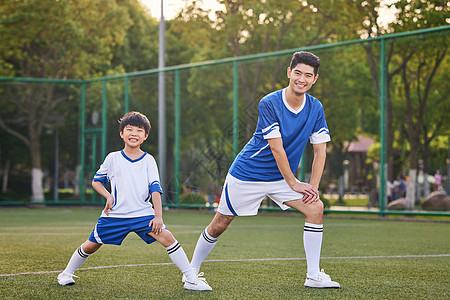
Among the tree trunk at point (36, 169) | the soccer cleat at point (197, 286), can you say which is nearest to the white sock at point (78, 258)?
the soccer cleat at point (197, 286)

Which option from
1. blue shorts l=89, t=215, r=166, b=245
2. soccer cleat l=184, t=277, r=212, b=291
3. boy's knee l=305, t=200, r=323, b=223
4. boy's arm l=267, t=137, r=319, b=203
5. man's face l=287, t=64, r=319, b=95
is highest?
man's face l=287, t=64, r=319, b=95

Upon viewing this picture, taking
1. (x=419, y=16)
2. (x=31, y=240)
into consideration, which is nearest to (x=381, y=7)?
(x=419, y=16)

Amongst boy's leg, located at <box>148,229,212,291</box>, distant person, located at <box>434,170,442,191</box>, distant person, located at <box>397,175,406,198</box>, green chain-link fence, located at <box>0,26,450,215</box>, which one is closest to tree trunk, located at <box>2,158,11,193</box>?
green chain-link fence, located at <box>0,26,450,215</box>

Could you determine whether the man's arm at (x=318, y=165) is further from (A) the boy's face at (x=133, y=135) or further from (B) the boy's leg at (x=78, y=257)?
(B) the boy's leg at (x=78, y=257)

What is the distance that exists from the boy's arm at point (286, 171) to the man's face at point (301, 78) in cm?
41

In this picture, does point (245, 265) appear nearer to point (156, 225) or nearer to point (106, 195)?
point (156, 225)

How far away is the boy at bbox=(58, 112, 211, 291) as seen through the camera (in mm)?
4688

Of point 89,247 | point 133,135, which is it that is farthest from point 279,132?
point 89,247

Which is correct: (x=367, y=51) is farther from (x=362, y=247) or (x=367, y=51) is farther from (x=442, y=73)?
(x=362, y=247)

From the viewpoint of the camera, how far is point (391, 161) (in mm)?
13148

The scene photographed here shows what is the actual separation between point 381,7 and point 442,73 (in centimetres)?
380

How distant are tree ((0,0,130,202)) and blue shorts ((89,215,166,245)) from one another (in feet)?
45.9

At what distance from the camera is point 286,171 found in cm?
472

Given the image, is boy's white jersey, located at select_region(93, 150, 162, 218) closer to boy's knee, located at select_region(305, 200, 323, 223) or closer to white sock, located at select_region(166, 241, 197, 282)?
white sock, located at select_region(166, 241, 197, 282)
